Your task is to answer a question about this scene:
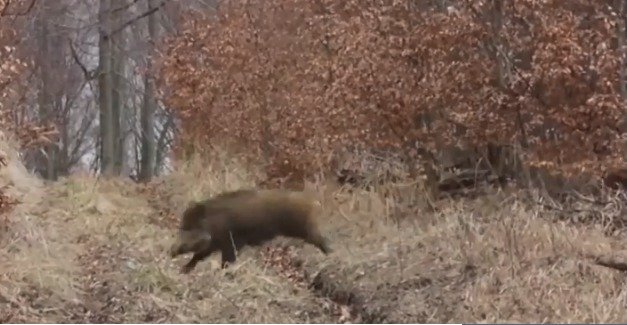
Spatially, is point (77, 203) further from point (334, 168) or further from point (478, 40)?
point (478, 40)

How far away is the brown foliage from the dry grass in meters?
0.77

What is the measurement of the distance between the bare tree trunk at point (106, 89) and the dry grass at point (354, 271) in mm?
7130

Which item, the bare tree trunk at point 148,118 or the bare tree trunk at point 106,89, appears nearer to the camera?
the bare tree trunk at point 106,89

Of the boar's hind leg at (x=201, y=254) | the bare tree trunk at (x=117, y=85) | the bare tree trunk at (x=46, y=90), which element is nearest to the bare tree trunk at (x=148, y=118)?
the bare tree trunk at (x=117, y=85)

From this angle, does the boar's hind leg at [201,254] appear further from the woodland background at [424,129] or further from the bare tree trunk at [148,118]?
the bare tree trunk at [148,118]

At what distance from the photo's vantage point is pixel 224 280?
30.7 feet

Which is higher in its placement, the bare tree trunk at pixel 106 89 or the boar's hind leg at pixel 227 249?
the bare tree trunk at pixel 106 89

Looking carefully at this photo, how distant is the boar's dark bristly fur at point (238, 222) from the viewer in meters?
9.05

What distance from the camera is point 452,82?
11000 mm

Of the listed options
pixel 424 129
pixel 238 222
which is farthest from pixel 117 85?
pixel 238 222

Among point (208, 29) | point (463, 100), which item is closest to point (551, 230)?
point (463, 100)

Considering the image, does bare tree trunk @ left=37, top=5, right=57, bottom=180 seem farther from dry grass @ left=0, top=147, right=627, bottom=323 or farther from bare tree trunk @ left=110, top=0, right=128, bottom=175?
dry grass @ left=0, top=147, right=627, bottom=323

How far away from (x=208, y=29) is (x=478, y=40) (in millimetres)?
5897

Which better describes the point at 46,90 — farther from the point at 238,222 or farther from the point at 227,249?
the point at 238,222
